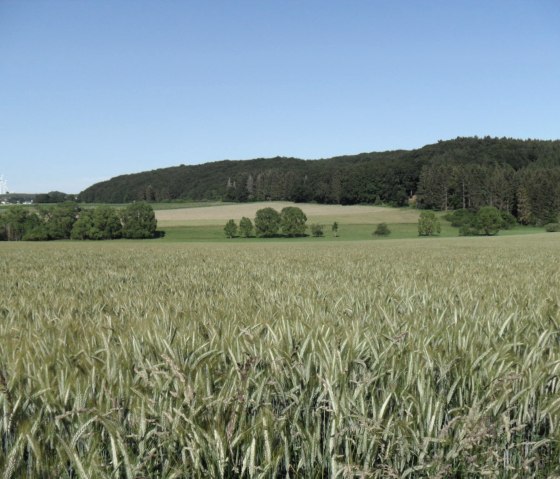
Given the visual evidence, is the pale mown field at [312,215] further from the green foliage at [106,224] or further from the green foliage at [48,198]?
the green foliage at [48,198]

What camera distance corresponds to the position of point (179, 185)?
156 metres

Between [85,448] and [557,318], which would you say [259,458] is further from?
[557,318]

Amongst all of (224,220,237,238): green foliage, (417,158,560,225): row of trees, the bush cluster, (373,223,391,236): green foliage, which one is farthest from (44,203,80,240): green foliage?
(417,158,560,225): row of trees

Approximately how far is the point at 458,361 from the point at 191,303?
105 inches

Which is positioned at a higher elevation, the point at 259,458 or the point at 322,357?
the point at 322,357

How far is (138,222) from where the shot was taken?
79.7 meters

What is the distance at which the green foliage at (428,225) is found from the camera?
256 ft

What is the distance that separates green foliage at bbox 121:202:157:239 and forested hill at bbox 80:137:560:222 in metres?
54.5

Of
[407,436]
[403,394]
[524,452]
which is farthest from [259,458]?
[524,452]

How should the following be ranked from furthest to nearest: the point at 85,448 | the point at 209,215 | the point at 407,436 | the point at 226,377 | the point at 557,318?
the point at 209,215 → the point at 557,318 → the point at 226,377 → the point at 407,436 → the point at 85,448

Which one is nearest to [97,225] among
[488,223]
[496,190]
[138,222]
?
[138,222]

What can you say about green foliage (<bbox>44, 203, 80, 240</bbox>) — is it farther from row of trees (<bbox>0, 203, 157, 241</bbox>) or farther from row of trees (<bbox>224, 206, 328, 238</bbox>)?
row of trees (<bbox>224, 206, 328, 238</bbox>)

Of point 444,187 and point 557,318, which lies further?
point 444,187

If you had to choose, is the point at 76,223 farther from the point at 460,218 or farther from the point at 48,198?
the point at 460,218
